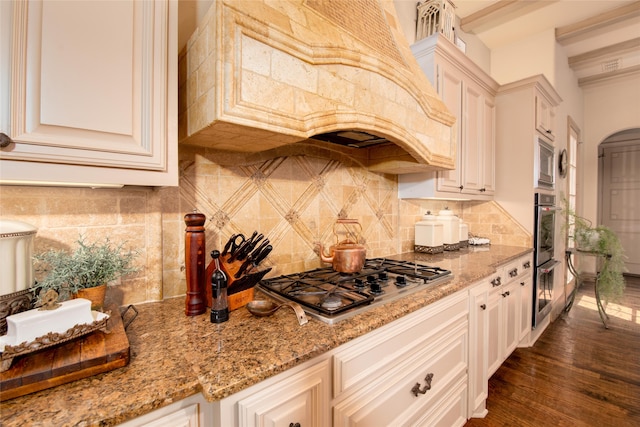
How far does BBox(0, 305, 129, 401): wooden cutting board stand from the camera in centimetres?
58

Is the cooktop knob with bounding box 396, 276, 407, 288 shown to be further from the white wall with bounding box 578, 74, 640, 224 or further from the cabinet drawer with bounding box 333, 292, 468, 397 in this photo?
the white wall with bounding box 578, 74, 640, 224

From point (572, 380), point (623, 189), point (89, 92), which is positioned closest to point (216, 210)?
point (89, 92)

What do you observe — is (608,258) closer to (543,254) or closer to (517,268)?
(543,254)

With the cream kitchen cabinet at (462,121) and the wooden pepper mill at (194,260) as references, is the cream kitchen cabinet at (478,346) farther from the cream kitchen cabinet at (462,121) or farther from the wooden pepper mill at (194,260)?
the wooden pepper mill at (194,260)

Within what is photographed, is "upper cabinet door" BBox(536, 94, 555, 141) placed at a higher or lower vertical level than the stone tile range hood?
higher

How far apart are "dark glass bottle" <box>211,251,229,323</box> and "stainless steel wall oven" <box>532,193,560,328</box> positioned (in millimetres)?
2919

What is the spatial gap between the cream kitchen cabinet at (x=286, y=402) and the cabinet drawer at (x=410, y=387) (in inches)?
3.8

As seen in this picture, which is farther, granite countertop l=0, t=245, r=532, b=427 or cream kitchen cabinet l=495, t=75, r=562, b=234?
cream kitchen cabinet l=495, t=75, r=562, b=234

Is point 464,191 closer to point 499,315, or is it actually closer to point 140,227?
point 499,315

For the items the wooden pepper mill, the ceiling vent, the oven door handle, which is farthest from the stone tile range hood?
the ceiling vent

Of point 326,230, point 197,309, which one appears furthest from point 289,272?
point 197,309

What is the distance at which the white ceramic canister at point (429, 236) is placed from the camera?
2.32 meters

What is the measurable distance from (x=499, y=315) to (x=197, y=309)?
2.06 metres

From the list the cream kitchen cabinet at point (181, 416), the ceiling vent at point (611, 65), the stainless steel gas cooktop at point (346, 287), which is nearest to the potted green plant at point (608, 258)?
the ceiling vent at point (611, 65)
